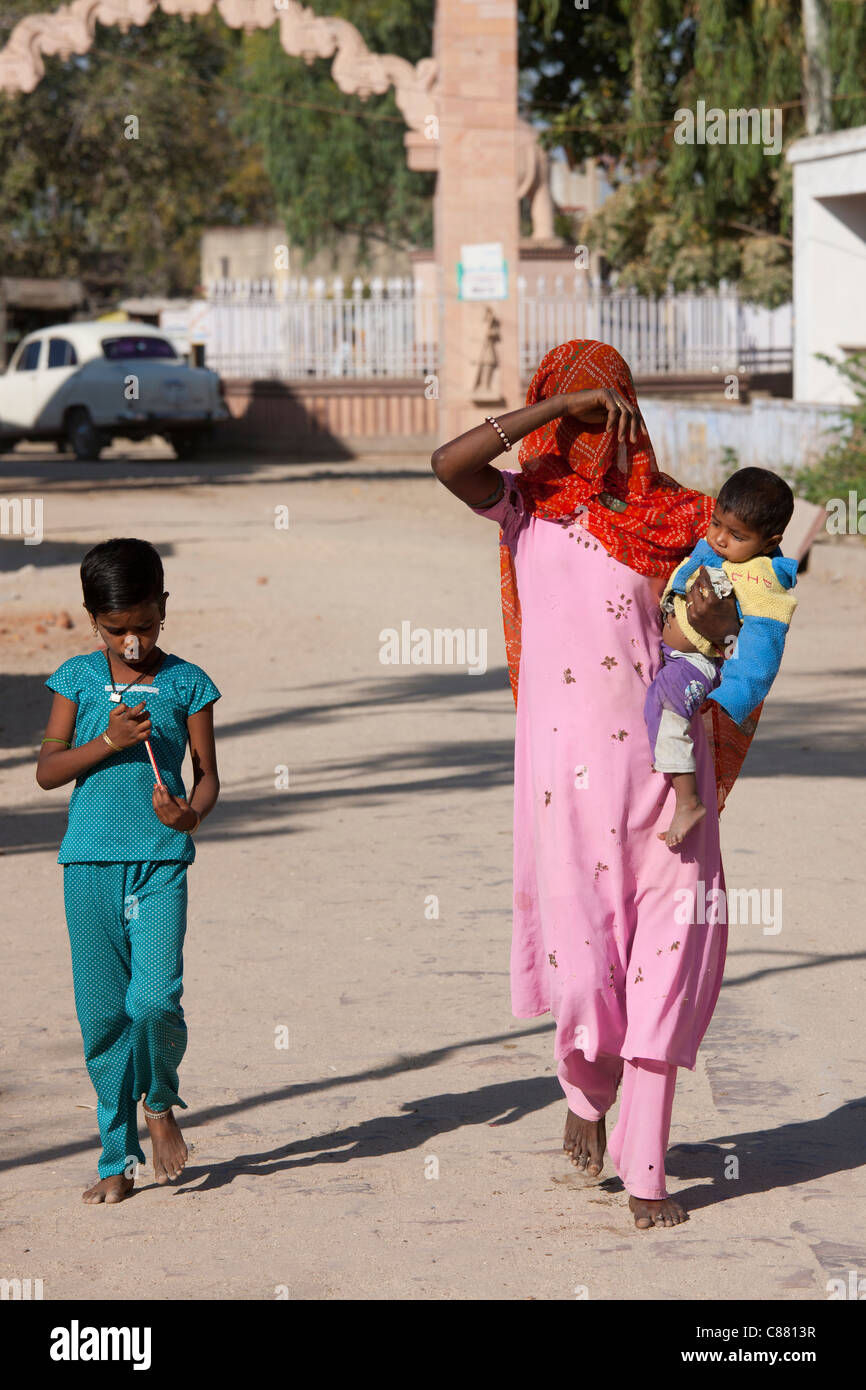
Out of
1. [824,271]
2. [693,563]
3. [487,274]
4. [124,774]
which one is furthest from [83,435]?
[693,563]

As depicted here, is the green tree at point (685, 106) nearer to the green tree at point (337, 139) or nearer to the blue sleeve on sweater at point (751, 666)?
the green tree at point (337, 139)

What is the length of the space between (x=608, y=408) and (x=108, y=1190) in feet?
6.18

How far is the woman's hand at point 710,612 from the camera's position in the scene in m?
3.50

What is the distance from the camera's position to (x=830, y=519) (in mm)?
14758

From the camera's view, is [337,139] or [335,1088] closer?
[335,1088]

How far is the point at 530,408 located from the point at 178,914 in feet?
4.02

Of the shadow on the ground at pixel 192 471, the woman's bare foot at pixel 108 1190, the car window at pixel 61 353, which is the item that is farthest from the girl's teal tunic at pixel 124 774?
the car window at pixel 61 353

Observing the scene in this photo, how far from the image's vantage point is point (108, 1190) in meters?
3.78

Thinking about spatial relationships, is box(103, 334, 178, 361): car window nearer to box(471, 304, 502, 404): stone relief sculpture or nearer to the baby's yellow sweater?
box(471, 304, 502, 404): stone relief sculpture

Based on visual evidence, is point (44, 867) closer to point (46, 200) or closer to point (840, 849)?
point (840, 849)

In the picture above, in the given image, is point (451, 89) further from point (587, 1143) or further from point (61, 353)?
point (587, 1143)

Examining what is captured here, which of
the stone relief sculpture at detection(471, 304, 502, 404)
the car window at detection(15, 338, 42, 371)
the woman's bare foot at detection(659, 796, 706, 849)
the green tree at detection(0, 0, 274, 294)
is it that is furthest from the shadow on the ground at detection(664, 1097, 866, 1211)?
the green tree at detection(0, 0, 274, 294)

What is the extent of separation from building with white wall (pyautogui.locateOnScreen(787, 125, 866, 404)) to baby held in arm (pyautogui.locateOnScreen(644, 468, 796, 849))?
51.8 ft

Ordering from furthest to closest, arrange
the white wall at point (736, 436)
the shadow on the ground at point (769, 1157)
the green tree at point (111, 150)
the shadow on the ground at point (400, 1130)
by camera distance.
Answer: the green tree at point (111, 150), the white wall at point (736, 436), the shadow on the ground at point (400, 1130), the shadow on the ground at point (769, 1157)
